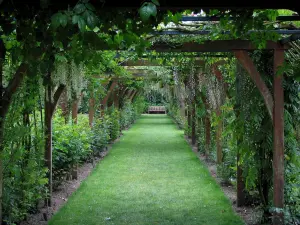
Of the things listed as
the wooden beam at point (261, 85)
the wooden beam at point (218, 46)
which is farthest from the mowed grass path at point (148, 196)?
the wooden beam at point (218, 46)

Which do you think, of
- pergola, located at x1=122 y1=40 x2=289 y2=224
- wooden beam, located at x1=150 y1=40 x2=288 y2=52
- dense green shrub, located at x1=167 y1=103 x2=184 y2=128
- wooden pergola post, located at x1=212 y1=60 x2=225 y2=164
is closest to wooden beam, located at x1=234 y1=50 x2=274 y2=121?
pergola, located at x1=122 y1=40 x2=289 y2=224

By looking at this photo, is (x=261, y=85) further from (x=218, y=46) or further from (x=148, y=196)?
(x=148, y=196)

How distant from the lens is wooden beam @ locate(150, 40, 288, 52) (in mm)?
4215

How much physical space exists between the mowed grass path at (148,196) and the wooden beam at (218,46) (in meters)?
2.04

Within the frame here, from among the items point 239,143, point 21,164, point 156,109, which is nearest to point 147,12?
point 21,164

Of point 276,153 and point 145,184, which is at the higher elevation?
point 276,153

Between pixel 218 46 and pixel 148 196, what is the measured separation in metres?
2.73

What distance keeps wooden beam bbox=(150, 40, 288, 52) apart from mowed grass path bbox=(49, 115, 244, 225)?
2040 mm

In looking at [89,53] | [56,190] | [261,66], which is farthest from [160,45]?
[56,190]

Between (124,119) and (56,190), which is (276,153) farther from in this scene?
(124,119)

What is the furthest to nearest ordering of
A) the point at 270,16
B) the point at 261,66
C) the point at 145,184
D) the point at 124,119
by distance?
the point at 124,119 < the point at 145,184 < the point at 261,66 < the point at 270,16

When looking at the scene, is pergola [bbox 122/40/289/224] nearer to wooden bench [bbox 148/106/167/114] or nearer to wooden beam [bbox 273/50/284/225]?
wooden beam [bbox 273/50/284/225]

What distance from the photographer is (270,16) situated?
10.3 ft

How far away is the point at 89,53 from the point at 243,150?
8.67 feet
